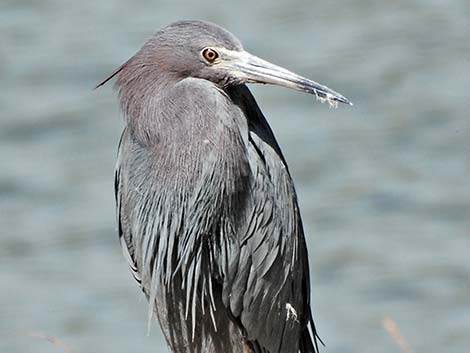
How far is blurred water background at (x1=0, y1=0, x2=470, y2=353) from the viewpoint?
333 inches

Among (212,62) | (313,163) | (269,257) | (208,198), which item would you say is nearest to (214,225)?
(208,198)

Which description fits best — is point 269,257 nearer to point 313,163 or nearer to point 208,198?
point 208,198

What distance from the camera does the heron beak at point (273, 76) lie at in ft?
14.3

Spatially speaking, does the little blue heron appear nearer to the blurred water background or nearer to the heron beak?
the heron beak

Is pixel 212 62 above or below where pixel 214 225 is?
above

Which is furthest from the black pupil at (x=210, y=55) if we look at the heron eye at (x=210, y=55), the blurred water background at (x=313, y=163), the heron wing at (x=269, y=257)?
the blurred water background at (x=313, y=163)

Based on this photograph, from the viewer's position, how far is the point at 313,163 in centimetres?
903

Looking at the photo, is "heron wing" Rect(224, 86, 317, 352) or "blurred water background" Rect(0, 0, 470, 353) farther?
"blurred water background" Rect(0, 0, 470, 353)

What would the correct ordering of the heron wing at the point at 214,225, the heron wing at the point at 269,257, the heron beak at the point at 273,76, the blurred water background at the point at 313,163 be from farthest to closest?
the blurred water background at the point at 313,163 < the heron wing at the point at 269,257 < the heron wing at the point at 214,225 < the heron beak at the point at 273,76

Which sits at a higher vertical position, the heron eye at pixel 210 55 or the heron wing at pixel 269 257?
the heron eye at pixel 210 55

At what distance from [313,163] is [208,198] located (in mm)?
4571

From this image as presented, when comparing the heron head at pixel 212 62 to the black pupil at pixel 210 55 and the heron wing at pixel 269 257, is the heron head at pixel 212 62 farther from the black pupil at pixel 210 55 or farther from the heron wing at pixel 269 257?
the heron wing at pixel 269 257

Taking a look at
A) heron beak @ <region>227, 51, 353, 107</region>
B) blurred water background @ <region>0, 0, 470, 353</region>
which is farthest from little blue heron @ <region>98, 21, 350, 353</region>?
blurred water background @ <region>0, 0, 470, 353</region>

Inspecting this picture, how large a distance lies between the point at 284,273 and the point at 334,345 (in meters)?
3.50
